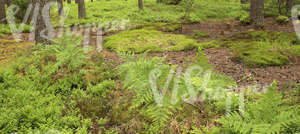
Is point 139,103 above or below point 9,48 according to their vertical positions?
below

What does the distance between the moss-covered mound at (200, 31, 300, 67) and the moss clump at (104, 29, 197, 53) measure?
884mm

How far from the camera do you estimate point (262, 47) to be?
6359 mm

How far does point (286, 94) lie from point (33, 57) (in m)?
6.35

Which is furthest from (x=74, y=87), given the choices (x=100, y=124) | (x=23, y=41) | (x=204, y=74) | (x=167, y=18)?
(x=167, y=18)

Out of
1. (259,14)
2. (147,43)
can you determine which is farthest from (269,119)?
(259,14)

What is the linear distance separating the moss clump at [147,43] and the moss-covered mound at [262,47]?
88cm

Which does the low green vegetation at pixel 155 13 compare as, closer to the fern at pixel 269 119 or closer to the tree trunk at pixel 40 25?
the tree trunk at pixel 40 25

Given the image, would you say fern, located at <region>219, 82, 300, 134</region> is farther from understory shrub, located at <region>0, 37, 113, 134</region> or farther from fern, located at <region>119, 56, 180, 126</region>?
understory shrub, located at <region>0, 37, 113, 134</region>

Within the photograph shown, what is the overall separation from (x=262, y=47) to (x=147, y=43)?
397cm

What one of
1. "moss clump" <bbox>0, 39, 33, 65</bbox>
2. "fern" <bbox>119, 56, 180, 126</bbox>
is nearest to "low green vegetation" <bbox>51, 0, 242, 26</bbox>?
"moss clump" <bbox>0, 39, 33, 65</bbox>

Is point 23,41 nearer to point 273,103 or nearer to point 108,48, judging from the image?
point 108,48

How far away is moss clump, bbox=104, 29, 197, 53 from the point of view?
705 cm

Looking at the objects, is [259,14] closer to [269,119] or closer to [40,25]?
[269,119]

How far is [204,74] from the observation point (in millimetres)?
3564
